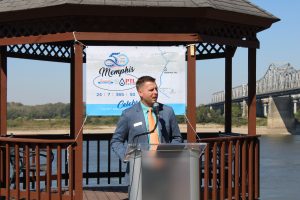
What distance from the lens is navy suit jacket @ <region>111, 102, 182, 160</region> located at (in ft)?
16.8

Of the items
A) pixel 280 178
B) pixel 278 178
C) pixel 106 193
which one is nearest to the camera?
pixel 106 193

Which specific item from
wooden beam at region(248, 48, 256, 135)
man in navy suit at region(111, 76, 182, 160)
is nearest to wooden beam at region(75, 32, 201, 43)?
wooden beam at region(248, 48, 256, 135)

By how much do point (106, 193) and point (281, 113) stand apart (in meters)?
75.8

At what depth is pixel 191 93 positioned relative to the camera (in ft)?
25.7

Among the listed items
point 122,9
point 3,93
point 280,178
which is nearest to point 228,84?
point 122,9

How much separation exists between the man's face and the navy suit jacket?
6.1 inches

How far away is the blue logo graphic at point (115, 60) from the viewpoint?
7699 mm

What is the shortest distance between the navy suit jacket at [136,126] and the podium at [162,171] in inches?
14.9

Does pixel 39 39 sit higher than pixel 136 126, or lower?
higher

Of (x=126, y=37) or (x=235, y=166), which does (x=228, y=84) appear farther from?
(x=126, y=37)

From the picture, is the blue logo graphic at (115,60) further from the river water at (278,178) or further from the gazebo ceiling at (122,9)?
the river water at (278,178)

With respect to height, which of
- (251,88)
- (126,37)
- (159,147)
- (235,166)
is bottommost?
(235,166)

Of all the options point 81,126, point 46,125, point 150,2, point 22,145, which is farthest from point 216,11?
point 46,125

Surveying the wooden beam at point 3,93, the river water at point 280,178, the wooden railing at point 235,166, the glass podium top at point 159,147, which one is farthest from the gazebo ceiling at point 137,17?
the river water at point 280,178
